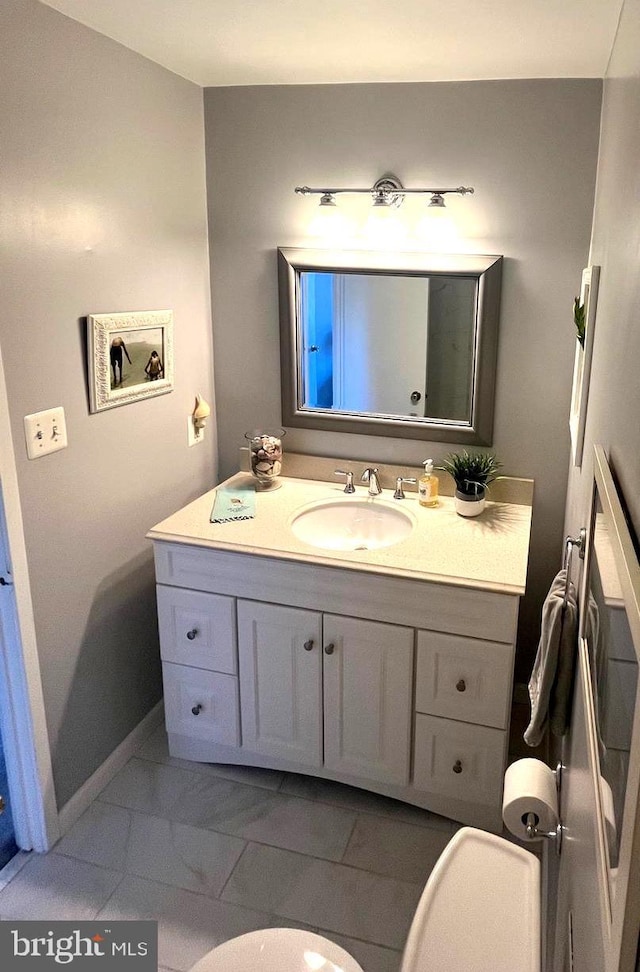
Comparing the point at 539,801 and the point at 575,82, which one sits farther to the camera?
the point at 575,82

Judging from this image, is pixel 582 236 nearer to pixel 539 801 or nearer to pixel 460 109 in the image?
pixel 460 109

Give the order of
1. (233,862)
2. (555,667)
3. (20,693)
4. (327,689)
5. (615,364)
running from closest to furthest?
(615,364) < (555,667) < (20,693) < (233,862) < (327,689)

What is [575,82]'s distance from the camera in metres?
2.02

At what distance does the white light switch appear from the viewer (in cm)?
177

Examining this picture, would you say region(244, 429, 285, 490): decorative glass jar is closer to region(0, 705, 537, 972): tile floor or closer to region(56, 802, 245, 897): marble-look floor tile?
region(0, 705, 537, 972): tile floor

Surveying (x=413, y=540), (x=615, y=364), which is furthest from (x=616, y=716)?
(x=413, y=540)

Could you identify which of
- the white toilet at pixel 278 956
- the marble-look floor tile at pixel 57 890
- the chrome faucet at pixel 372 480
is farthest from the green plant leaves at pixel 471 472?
the marble-look floor tile at pixel 57 890

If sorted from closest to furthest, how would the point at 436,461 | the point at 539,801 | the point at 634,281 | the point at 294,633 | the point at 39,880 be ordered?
1. the point at 634,281
2. the point at 539,801
3. the point at 39,880
4. the point at 294,633
5. the point at 436,461

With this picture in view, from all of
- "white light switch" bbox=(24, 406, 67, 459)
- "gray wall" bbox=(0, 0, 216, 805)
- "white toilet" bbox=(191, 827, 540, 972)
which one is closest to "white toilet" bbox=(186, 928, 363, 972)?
"white toilet" bbox=(191, 827, 540, 972)

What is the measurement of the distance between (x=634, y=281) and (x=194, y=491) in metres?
1.91

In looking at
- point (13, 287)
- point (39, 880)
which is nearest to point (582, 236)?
point (13, 287)

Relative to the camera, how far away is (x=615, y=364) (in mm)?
1075

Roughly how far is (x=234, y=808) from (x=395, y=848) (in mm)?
480

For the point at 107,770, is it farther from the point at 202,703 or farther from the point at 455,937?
the point at 455,937
